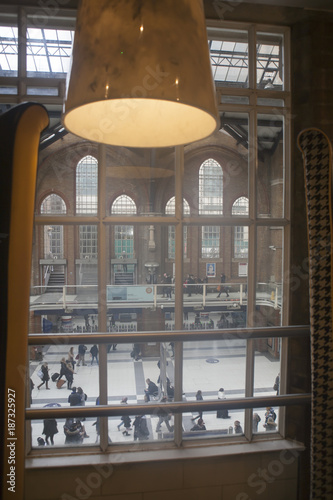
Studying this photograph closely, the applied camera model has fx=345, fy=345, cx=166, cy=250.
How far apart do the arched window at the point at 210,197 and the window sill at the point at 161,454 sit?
23.8 feet

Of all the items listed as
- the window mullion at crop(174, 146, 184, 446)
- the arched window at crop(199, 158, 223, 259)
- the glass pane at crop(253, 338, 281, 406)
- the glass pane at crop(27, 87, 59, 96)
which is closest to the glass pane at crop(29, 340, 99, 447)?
the window mullion at crop(174, 146, 184, 446)

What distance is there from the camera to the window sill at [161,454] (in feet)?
5.87

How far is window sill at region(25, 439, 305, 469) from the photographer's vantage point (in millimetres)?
1789

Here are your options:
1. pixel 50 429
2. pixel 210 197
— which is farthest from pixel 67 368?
pixel 210 197

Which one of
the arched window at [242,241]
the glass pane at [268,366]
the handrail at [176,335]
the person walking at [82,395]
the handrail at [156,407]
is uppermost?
the arched window at [242,241]

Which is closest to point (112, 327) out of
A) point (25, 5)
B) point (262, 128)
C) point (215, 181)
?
point (262, 128)

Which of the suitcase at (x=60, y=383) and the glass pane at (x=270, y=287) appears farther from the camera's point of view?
the suitcase at (x=60, y=383)

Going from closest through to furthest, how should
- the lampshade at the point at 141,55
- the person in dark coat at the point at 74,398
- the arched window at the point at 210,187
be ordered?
the lampshade at the point at 141,55 < the person in dark coat at the point at 74,398 < the arched window at the point at 210,187

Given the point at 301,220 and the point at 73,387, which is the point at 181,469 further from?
the point at 301,220

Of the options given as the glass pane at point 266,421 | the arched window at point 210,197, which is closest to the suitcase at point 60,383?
the glass pane at point 266,421

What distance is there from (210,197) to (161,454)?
801 centimetres

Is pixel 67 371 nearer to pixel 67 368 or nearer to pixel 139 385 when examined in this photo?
pixel 67 368

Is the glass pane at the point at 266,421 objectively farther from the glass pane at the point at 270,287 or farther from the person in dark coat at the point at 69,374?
the person in dark coat at the point at 69,374

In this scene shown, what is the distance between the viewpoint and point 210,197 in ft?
30.7
